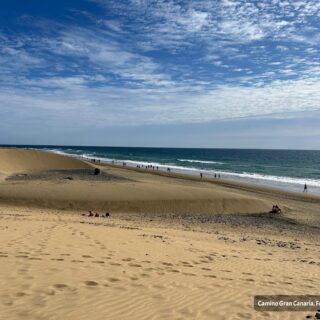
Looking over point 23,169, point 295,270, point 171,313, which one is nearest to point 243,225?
point 295,270

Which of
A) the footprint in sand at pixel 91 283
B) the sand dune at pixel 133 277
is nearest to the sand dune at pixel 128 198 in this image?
the sand dune at pixel 133 277

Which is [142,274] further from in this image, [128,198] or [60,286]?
[128,198]

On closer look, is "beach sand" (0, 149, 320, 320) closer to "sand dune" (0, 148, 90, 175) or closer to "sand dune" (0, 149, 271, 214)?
"sand dune" (0, 149, 271, 214)

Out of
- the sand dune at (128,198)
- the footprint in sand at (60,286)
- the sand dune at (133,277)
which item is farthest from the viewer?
the sand dune at (128,198)

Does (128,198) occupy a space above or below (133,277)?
below

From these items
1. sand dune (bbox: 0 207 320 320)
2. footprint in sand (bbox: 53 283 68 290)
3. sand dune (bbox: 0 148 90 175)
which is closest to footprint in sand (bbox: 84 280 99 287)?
sand dune (bbox: 0 207 320 320)

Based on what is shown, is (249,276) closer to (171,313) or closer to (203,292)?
(203,292)

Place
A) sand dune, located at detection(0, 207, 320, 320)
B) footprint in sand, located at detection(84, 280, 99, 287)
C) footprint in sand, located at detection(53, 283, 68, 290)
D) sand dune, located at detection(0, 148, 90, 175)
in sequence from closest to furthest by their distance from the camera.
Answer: sand dune, located at detection(0, 207, 320, 320)
footprint in sand, located at detection(53, 283, 68, 290)
footprint in sand, located at detection(84, 280, 99, 287)
sand dune, located at detection(0, 148, 90, 175)

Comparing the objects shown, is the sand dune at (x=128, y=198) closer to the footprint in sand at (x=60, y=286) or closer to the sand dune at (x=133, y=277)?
the sand dune at (x=133, y=277)

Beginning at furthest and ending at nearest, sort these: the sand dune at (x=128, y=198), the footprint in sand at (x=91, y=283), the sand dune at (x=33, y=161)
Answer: the sand dune at (x=33, y=161), the sand dune at (x=128, y=198), the footprint in sand at (x=91, y=283)

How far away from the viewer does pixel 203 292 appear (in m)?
7.24

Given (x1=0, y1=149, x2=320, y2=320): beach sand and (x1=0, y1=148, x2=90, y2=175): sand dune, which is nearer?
(x1=0, y1=149, x2=320, y2=320): beach sand

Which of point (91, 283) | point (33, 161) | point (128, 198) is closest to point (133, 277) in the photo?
point (91, 283)

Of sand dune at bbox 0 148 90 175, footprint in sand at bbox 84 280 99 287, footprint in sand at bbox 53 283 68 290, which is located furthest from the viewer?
sand dune at bbox 0 148 90 175
